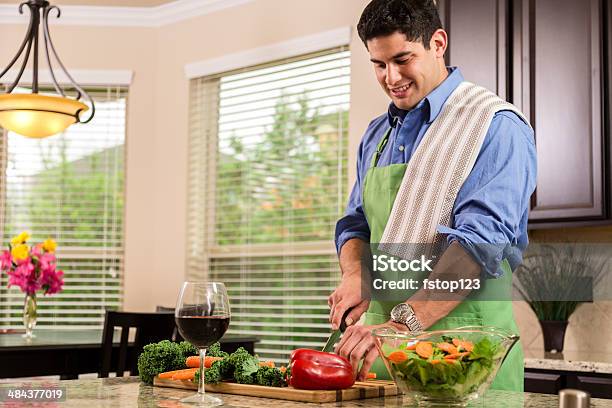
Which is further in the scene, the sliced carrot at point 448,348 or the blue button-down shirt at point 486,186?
the blue button-down shirt at point 486,186

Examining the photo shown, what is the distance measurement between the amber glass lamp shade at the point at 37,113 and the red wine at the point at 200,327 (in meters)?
2.36

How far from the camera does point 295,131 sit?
14.8 feet

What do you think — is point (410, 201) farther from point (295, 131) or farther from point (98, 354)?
point (295, 131)

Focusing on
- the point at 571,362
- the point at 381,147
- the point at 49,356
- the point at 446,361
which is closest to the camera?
the point at 446,361

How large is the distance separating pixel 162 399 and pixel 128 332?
2.00 meters

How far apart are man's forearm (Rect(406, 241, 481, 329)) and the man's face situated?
44 cm

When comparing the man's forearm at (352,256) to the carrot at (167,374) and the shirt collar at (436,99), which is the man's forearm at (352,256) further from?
the carrot at (167,374)

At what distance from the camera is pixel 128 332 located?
3266mm

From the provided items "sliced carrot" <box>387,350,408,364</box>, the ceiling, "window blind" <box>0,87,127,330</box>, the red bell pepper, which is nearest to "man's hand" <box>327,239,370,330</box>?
the red bell pepper

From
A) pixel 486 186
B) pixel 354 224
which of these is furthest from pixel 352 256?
pixel 486 186

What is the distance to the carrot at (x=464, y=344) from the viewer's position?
116 cm

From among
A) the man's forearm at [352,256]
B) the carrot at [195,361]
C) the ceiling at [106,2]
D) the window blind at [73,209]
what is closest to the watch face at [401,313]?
→ the man's forearm at [352,256]

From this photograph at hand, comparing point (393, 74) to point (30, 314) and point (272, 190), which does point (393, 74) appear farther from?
point (272, 190)

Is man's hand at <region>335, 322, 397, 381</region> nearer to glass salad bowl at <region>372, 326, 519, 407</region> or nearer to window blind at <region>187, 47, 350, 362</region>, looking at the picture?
glass salad bowl at <region>372, 326, 519, 407</region>
